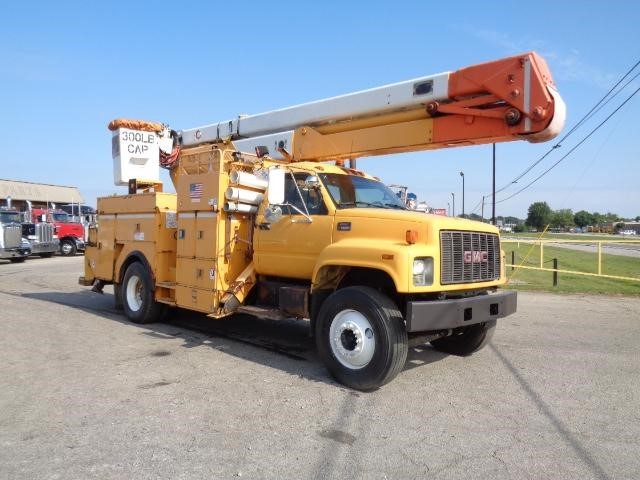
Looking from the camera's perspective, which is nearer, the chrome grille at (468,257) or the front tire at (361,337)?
the front tire at (361,337)

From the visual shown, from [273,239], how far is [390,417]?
10.0 feet

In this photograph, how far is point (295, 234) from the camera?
6578mm

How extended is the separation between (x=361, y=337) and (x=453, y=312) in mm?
986

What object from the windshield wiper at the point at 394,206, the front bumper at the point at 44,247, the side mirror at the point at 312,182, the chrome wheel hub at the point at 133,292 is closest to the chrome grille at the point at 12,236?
the front bumper at the point at 44,247

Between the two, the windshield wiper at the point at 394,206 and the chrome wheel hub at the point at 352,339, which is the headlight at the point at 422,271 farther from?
the windshield wiper at the point at 394,206

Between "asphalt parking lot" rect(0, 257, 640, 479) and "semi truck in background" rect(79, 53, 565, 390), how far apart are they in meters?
0.59

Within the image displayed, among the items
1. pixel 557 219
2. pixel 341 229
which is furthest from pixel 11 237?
pixel 557 219

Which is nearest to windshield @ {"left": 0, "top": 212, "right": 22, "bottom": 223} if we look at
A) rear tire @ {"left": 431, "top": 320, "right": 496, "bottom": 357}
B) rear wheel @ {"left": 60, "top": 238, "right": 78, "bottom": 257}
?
rear wheel @ {"left": 60, "top": 238, "right": 78, "bottom": 257}

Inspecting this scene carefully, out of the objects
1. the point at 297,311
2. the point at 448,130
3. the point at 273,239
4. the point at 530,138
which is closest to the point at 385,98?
the point at 448,130

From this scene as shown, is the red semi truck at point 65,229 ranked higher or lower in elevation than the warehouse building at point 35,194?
lower

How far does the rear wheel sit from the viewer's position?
26.6m

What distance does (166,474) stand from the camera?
137 inches

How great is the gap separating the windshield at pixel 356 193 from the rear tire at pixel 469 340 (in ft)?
6.11

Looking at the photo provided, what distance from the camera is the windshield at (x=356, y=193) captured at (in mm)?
6457
